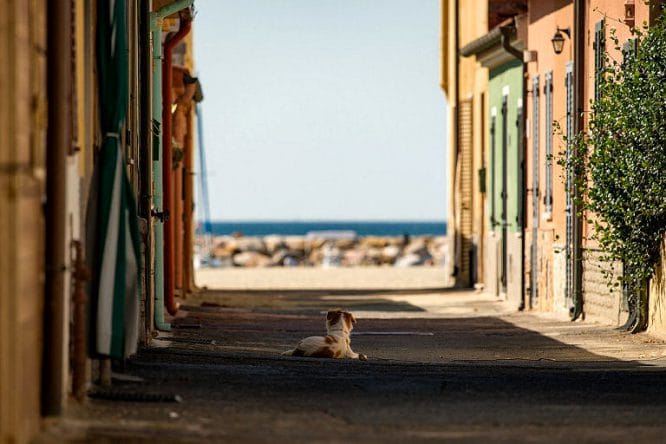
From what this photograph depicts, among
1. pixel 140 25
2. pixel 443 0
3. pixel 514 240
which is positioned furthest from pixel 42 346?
pixel 443 0

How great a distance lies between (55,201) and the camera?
10.0m

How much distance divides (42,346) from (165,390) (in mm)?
2179

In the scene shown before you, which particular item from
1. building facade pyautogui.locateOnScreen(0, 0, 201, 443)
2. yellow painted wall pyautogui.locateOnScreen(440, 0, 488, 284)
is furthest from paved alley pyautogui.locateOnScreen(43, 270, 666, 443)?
yellow painted wall pyautogui.locateOnScreen(440, 0, 488, 284)

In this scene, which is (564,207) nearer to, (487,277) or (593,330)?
(593,330)

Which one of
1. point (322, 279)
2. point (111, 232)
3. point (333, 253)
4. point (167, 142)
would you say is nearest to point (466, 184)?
point (322, 279)

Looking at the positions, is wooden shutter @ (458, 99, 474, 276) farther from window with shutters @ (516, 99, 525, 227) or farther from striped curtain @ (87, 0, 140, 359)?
striped curtain @ (87, 0, 140, 359)

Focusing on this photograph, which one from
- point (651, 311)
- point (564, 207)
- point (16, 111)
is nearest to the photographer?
point (16, 111)

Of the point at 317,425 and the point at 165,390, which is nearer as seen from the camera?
the point at 317,425

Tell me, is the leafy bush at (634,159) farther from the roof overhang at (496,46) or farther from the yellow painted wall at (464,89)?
the yellow painted wall at (464,89)

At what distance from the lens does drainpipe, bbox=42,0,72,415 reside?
32.7ft

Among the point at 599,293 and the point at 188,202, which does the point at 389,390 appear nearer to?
the point at 599,293

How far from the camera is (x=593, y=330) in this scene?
2184cm

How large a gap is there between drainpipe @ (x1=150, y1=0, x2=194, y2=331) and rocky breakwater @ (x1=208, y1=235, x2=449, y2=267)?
197 ft

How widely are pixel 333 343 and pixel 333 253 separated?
77065 millimetres
